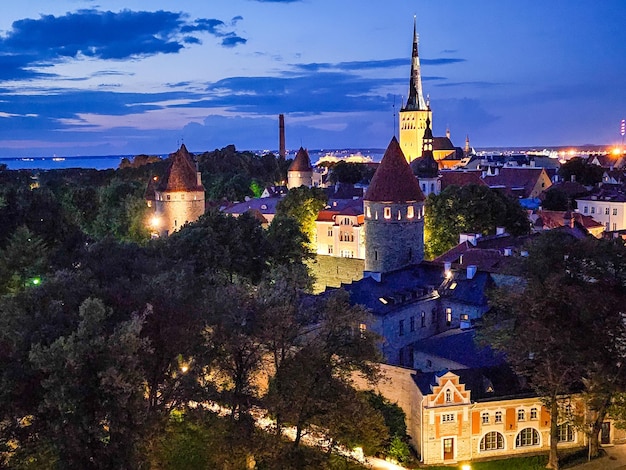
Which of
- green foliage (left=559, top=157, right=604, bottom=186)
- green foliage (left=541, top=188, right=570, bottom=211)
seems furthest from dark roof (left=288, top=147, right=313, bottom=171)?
green foliage (left=559, top=157, right=604, bottom=186)

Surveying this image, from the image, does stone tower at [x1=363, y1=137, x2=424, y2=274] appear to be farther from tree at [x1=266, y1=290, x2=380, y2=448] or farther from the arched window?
tree at [x1=266, y1=290, x2=380, y2=448]

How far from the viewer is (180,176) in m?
56.6

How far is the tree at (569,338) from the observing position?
83.8 ft

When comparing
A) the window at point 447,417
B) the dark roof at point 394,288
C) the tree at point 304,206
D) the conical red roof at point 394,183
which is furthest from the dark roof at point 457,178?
the window at point 447,417

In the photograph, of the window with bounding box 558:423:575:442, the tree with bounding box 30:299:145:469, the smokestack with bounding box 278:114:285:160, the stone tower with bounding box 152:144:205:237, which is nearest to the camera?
the tree with bounding box 30:299:145:469

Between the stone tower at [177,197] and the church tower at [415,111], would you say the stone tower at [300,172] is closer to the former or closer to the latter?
the stone tower at [177,197]

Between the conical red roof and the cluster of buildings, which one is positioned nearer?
the cluster of buildings

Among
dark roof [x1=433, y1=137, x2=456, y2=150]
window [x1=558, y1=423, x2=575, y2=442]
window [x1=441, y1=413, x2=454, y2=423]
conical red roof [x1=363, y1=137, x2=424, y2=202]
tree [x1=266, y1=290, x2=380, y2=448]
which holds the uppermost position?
dark roof [x1=433, y1=137, x2=456, y2=150]

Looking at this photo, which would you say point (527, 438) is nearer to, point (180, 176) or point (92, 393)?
point (92, 393)

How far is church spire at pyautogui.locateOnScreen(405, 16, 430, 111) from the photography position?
107m

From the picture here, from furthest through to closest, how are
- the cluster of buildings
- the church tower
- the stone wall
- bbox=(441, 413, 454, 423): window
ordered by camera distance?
the church tower, the stone wall, the cluster of buildings, bbox=(441, 413, 454, 423): window

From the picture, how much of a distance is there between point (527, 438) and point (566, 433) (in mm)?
1784

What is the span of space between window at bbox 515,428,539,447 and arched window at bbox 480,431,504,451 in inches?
28.4

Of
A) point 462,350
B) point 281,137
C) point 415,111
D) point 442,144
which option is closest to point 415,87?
point 415,111
